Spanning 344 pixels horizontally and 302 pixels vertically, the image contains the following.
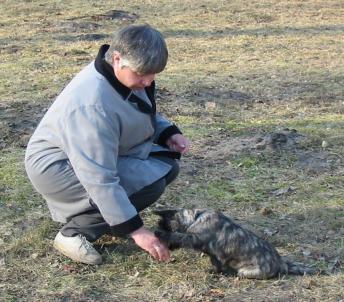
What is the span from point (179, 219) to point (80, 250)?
2.03ft

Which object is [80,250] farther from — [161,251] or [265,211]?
[265,211]

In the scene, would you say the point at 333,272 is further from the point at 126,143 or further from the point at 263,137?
the point at 263,137

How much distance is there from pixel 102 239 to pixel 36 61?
247 inches

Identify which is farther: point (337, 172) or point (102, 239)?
point (337, 172)

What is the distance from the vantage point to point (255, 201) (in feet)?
17.3

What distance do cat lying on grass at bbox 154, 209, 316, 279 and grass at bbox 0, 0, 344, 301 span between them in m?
0.08

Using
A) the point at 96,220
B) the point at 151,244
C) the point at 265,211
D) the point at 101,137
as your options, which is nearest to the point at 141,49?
the point at 101,137

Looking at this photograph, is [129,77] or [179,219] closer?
[129,77]

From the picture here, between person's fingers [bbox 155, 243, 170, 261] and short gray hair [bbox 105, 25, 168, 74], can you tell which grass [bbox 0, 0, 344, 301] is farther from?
short gray hair [bbox 105, 25, 168, 74]

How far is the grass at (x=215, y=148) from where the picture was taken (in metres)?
4.05

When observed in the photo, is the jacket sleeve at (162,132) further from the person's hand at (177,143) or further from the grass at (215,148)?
the grass at (215,148)

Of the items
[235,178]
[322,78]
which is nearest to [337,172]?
[235,178]

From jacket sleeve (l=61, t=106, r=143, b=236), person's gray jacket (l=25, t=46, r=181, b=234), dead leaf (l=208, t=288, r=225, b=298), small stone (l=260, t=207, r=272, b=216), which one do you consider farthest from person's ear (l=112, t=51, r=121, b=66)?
small stone (l=260, t=207, r=272, b=216)

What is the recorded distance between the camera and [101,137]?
3732 mm
